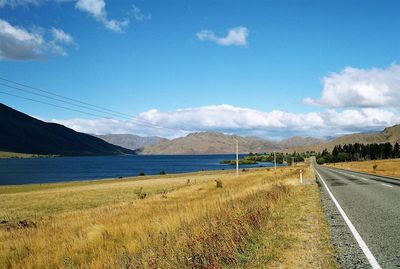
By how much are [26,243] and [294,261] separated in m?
9.83

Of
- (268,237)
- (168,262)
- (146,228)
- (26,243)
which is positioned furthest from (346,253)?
(26,243)

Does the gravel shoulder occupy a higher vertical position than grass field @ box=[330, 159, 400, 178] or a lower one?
lower

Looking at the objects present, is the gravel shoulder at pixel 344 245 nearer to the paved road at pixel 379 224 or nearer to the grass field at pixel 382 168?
the paved road at pixel 379 224

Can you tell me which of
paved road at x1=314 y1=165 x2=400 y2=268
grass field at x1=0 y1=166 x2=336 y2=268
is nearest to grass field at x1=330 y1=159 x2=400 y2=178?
paved road at x1=314 y1=165 x2=400 y2=268

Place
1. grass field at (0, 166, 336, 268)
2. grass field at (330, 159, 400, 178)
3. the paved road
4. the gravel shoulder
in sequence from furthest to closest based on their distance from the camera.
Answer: grass field at (330, 159, 400, 178)
the paved road
grass field at (0, 166, 336, 268)
the gravel shoulder

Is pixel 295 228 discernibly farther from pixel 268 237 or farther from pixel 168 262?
pixel 168 262

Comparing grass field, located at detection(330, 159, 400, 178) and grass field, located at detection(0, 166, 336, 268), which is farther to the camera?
grass field, located at detection(330, 159, 400, 178)

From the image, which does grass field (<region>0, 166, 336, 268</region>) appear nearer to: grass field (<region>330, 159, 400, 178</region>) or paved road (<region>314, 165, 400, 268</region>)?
paved road (<region>314, 165, 400, 268</region>)

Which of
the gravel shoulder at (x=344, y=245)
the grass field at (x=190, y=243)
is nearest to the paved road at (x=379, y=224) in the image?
the gravel shoulder at (x=344, y=245)

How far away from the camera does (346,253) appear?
7578mm

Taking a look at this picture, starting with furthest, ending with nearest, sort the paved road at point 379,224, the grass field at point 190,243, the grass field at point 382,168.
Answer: the grass field at point 382,168 < the paved road at point 379,224 < the grass field at point 190,243

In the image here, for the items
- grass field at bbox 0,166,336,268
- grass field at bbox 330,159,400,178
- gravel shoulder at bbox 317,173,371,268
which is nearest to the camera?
gravel shoulder at bbox 317,173,371,268

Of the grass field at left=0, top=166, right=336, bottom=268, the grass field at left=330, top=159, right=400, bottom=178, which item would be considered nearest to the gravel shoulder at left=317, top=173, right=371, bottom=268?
the grass field at left=0, top=166, right=336, bottom=268

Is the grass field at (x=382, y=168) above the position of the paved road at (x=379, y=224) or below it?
above
